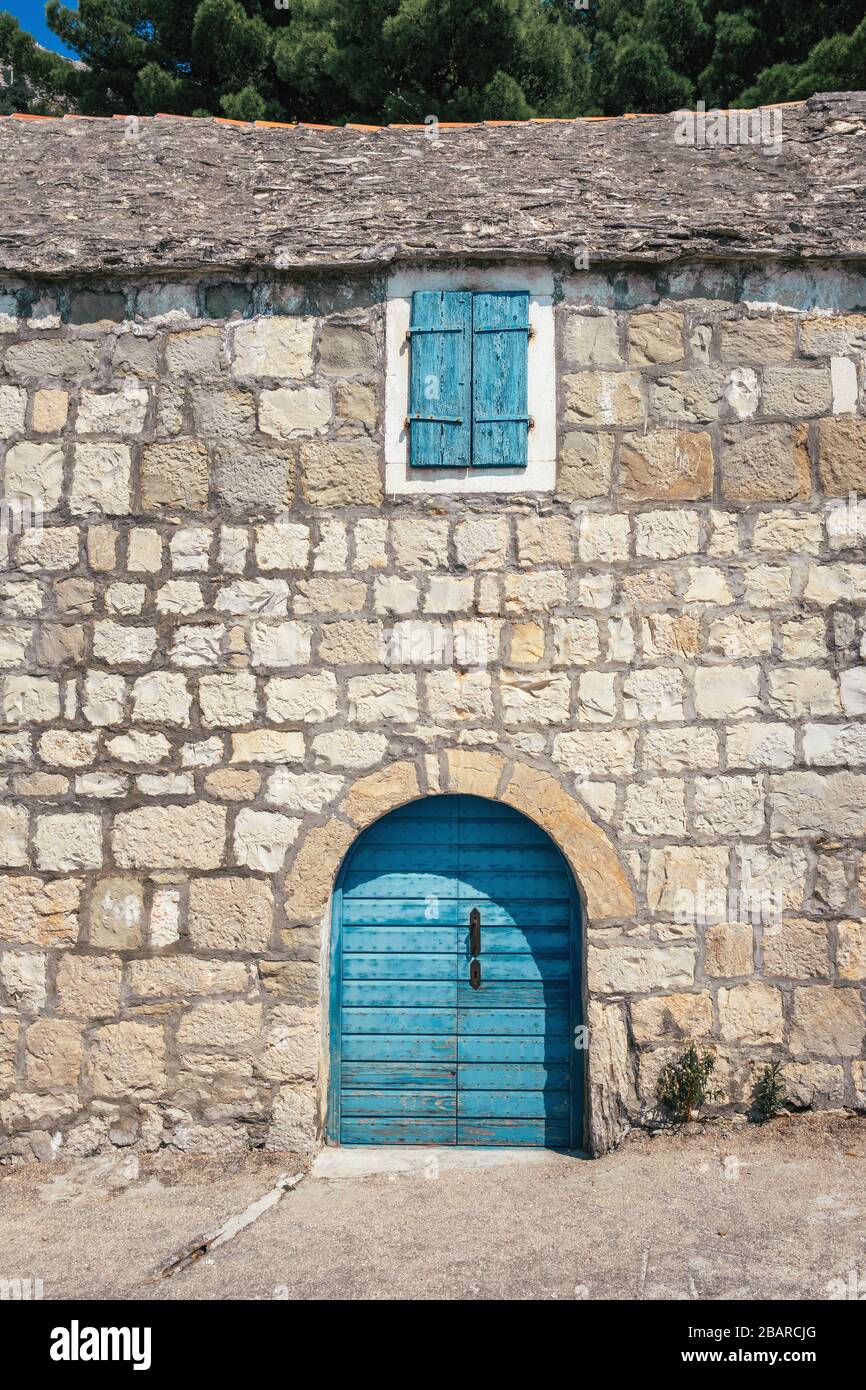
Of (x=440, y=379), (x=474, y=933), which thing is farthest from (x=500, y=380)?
(x=474, y=933)

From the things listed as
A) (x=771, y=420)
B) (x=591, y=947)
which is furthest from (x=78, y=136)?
(x=591, y=947)

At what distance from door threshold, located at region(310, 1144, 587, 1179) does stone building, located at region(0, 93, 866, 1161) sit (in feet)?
0.41

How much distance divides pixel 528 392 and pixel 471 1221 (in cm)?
380

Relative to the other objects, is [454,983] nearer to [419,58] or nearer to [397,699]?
[397,699]

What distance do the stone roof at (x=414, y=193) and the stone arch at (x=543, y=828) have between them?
99.3 inches

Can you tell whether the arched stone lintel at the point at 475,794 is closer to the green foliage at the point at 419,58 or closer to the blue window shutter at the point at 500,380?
the blue window shutter at the point at 500,380

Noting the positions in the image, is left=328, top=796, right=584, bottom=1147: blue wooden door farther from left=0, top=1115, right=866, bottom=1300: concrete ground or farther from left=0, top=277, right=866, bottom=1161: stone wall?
left=0, top=277, right=866, bottom=1161: stone wall

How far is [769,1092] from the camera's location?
5.13m

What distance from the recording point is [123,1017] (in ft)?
17.4

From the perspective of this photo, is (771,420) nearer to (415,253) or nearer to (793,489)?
(793,489)

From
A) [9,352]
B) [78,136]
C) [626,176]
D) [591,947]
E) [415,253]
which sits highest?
[78,136]

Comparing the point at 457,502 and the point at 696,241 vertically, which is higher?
the point at 696,241

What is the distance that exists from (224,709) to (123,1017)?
158 cm

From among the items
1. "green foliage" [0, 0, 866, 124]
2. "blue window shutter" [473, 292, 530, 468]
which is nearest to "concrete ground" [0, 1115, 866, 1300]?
"blue window shutter" [473, 292, 530, 468]
